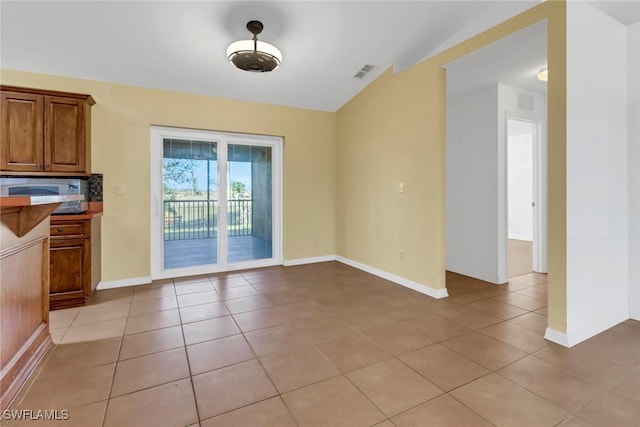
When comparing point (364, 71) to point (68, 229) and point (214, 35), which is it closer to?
point (214, 35)

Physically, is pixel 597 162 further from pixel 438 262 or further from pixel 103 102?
pixel 103 102

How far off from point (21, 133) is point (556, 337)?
208 inches

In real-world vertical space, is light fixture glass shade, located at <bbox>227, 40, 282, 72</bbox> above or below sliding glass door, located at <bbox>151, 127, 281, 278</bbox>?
above

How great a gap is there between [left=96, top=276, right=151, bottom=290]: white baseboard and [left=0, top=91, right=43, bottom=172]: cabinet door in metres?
1.47

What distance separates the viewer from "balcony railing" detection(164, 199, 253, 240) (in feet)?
13.9

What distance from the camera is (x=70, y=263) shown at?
3.17m

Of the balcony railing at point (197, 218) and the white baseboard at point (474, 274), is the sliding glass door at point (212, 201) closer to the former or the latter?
the balcony railing at point (197, 218)

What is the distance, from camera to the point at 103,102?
3680 mm

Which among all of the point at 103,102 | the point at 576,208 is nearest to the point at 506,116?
the point at 576,208

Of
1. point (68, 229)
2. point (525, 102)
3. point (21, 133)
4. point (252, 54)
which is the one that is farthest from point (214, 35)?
point (525, 102)

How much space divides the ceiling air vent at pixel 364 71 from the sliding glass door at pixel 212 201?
1.60 meters

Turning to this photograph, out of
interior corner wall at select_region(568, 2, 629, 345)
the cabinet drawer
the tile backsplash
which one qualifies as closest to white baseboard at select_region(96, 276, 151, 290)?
the cabinet drawer

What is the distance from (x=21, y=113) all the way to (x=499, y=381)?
4832mm

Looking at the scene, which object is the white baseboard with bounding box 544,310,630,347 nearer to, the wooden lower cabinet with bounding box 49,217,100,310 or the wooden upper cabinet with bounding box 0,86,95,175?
the wooden lower cabinet with bounding box 49,217,100,310
